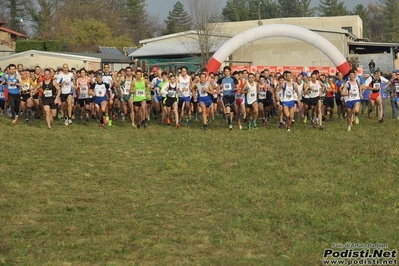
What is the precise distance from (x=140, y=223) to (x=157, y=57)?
42.0 m

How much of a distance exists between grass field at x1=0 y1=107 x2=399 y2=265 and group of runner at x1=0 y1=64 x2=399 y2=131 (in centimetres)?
212

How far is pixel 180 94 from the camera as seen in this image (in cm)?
1966

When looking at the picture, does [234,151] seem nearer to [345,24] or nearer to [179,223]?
[179,223]

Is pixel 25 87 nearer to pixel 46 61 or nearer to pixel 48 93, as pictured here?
pixel 48 93

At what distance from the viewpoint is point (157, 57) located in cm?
4956

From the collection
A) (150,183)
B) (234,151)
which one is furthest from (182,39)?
(150,183)

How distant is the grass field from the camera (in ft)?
23.4

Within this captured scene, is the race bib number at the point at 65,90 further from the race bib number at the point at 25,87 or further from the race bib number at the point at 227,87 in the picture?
the race bib number at the point at 227,87

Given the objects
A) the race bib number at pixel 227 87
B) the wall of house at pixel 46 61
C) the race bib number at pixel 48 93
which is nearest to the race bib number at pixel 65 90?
the race bib number at pixel 48 93

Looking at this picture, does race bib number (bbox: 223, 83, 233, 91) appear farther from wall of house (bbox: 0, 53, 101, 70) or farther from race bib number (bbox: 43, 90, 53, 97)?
wall of house (bbox: 0, 53, 101, 70)

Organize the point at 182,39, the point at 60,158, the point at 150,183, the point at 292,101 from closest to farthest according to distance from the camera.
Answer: the point at 150,183 < the point at 60,158 < the point at 292,101 < the point at 182,39

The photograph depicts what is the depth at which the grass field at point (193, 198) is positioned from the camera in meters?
7.13

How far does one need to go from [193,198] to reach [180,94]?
1015 centimetres

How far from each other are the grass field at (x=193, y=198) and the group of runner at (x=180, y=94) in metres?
2.12
